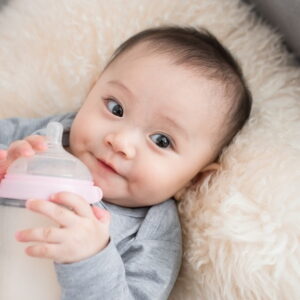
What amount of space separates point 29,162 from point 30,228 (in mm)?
112

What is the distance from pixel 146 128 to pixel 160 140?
50mm

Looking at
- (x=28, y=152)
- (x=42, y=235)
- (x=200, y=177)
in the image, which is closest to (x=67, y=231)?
(x=42, y=235)

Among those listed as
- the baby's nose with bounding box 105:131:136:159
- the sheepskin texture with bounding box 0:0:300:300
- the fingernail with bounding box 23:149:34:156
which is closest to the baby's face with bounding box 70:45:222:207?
the baby's nose with bounding box 105:131:136:159

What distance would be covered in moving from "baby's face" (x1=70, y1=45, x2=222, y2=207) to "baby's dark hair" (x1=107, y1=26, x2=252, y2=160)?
3 centimetres

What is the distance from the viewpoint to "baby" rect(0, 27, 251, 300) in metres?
1.15

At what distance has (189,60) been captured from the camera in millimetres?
1232

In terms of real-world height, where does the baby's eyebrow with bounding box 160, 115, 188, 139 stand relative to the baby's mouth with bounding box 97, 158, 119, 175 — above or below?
above

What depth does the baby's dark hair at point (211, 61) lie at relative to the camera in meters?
1.24

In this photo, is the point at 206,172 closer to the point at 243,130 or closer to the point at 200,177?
the point at 200,177

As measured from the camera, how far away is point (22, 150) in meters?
0.95

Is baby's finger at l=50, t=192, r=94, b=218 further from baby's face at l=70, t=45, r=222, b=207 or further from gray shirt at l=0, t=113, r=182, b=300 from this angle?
baby's face at l=70, t=45, r=222, b=207

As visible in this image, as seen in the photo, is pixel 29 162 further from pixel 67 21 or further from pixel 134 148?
pixel 67 21

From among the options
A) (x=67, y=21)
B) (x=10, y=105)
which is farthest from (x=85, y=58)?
(x=10, y=105)

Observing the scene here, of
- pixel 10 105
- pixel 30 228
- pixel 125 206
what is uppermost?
pixel 30 228
